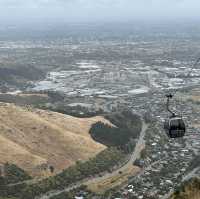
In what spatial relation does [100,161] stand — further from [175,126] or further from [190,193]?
[175,126]

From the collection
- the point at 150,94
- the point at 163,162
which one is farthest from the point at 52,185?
Answer: the point at 150,94

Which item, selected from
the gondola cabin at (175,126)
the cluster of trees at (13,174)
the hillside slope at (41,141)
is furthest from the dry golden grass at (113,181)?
the gondola cabin at (175,126)

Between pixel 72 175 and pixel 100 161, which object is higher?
pixel 72 175

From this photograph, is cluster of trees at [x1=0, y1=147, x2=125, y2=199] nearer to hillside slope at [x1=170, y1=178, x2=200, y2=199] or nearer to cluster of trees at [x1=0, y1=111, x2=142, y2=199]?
cluster of trees at [x1=0, y1=111, x2=142, y2=199]

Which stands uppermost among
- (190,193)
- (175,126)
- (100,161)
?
(175,126)

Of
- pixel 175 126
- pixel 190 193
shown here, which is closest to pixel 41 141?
pixel 190 193
